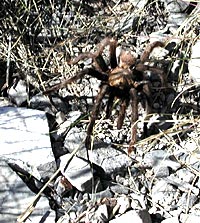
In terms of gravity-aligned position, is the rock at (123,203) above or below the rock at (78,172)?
below

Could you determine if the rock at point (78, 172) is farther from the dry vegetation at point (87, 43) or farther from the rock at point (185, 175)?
the rock at point (185, 175)

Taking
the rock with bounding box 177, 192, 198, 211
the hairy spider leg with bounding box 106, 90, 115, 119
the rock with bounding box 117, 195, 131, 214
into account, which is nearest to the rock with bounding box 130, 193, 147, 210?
the rock with bounding box 117, 195, 131, 214

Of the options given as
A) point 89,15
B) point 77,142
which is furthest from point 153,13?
point 77,142

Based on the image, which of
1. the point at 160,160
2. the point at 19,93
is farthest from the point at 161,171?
the point at 19,93

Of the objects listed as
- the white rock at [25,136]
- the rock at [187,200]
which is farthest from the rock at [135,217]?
the white rock at [25,136]

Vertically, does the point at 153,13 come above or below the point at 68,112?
above

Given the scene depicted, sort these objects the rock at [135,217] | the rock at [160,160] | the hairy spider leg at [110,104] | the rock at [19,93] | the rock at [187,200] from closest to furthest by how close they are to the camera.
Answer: the rock at [135,217], the rock at [187,200], the rock at [160,160], the hairy spider leg at [110,104], the rock at [19,93]

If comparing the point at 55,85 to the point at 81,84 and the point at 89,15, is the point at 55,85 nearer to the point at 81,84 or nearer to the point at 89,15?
the point at 81,84
